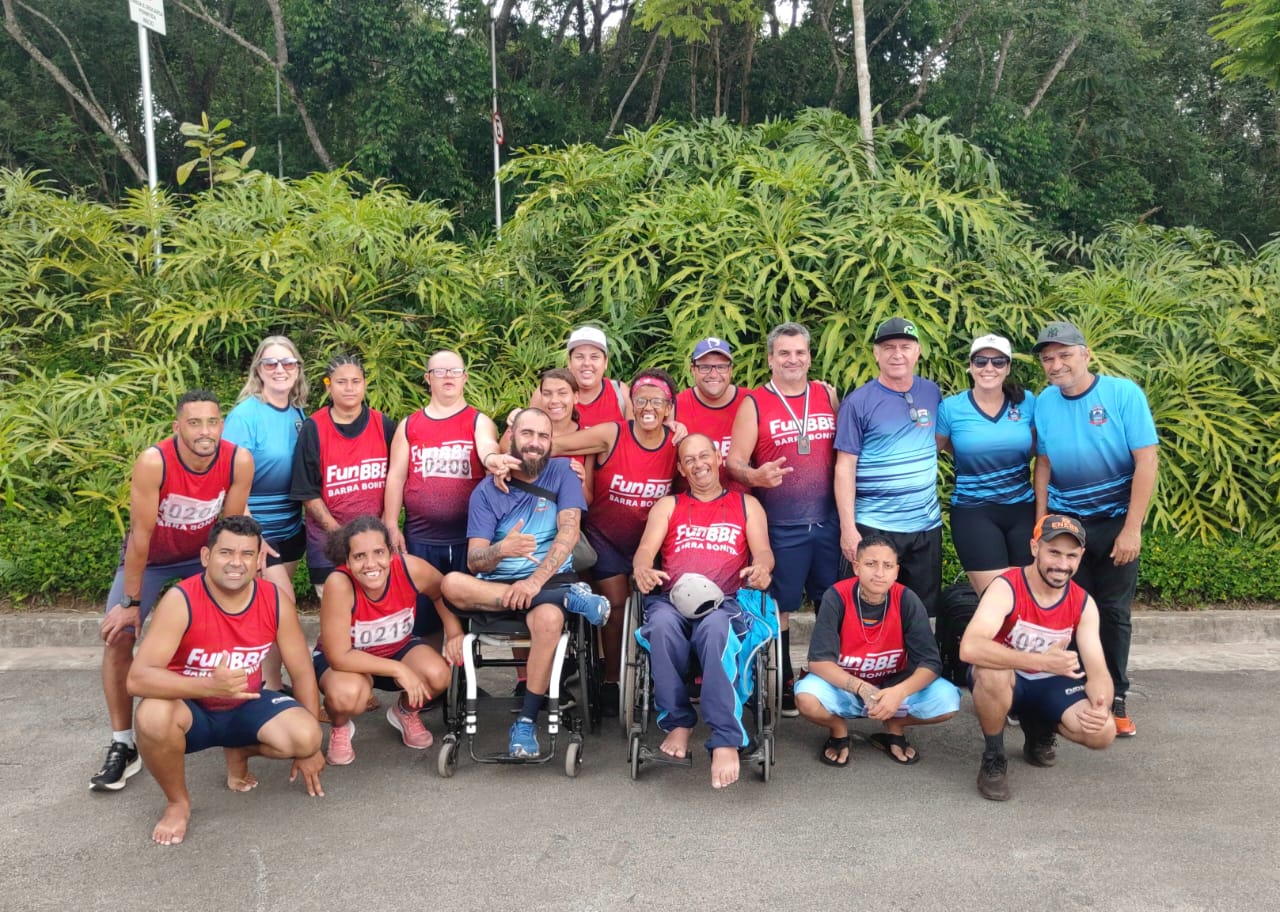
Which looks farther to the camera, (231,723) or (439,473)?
(439,473)

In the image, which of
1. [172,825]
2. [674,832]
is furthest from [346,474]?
[674,832]

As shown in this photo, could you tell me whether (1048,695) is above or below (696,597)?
below

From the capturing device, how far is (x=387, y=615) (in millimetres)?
4492

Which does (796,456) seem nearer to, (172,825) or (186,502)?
(186,502)

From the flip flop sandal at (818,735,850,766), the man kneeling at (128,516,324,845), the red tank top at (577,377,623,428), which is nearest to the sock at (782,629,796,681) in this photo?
the flip flop sandal at (818,735,850,766)

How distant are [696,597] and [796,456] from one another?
0.90m

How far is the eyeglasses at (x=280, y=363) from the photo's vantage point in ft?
15.6

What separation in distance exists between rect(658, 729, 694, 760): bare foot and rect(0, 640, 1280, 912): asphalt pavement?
0.12 m

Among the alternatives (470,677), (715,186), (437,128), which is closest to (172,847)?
(470,677)

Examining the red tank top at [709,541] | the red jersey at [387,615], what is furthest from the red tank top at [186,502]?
the red tank top at [709,541]

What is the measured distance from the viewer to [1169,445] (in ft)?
22.7

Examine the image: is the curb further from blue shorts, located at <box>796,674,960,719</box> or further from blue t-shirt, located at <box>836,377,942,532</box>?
blue shorts, located at <box>796,674,960,719</box>

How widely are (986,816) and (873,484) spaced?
1510mm

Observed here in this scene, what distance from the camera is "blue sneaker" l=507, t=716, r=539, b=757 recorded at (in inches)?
170
